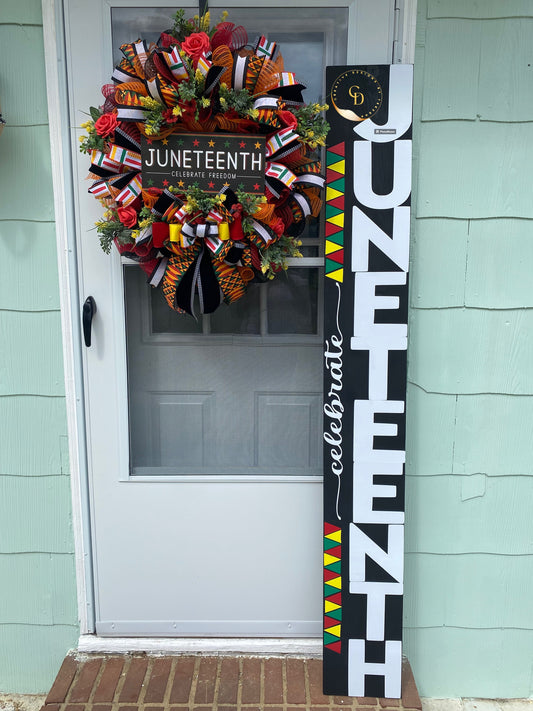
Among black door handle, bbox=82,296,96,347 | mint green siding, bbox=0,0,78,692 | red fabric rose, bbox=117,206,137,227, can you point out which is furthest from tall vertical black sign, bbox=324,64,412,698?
mint green siding, bbox=0,0,78,692

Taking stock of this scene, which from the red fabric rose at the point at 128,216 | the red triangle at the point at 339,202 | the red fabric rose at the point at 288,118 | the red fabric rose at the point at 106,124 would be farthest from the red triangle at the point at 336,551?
the red fabric rose at the point at 106,124

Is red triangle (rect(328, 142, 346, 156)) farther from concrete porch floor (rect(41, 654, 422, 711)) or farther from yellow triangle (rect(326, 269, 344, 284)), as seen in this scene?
concrete porch floor (rect(41, 654, 422, 711))

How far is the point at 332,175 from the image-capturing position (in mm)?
1558

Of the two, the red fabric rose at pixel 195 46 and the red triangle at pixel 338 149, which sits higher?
the red fabric rose at pixel 195 46

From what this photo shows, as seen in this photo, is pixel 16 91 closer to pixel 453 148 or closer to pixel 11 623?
pixel 453 148

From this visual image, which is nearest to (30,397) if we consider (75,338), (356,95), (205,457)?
(75,338)

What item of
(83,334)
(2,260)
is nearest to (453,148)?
(83,334)

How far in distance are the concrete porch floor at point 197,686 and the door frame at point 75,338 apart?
0.13ft

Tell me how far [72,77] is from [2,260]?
57 cm

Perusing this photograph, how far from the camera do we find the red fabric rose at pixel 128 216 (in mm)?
1479

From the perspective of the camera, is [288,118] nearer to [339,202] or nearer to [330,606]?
[339,202]

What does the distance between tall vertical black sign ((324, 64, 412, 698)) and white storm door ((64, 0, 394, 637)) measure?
115 mm

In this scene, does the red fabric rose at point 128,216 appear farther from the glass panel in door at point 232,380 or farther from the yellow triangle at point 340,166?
the yellow triangle at point 340,166

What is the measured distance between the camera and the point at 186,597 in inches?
71.1
